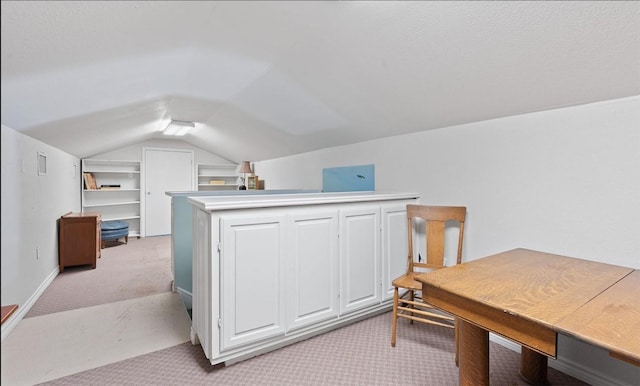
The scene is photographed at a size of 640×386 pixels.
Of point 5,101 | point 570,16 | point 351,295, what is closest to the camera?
point 5,101

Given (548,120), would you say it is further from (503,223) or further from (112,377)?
(112,377)

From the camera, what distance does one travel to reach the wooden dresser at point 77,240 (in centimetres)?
371

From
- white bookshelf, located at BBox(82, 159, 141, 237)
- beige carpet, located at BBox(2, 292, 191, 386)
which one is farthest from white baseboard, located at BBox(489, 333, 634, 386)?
white bookshelf, located at BBox(82, 159, 141, 237)

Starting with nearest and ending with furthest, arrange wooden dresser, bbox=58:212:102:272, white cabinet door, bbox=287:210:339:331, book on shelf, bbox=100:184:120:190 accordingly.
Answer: white cabinet door, bbox=287:210:339:331 < wooden dresser, bbox=58:212:102:272 < book on shelf, bbox=100:184:120:190

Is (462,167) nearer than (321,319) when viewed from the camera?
No

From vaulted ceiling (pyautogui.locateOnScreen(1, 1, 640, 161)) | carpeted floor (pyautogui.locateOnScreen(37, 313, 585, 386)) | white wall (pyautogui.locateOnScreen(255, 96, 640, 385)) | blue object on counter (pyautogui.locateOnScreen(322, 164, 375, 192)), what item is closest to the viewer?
vaulted ceiling (pyautogui.locateOnScreen(1, 1, 640, 161))

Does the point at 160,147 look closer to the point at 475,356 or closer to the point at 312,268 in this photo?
the point at 312,268

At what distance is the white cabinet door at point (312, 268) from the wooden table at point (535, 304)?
87 centimetres

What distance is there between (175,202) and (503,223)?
2832 millimetres

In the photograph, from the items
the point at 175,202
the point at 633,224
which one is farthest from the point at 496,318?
the point at 175,202

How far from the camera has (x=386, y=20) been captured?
1.55 m

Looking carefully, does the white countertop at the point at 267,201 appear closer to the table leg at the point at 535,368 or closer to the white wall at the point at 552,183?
the white wall at the point at 552,183

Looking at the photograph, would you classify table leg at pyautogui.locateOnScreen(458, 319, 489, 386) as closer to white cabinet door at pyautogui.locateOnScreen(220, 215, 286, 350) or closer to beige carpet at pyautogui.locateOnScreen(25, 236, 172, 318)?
white cabinet door at pyautogui.locateOnScreen(220, 215, 286, 350)

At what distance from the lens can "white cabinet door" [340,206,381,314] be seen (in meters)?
2.33
